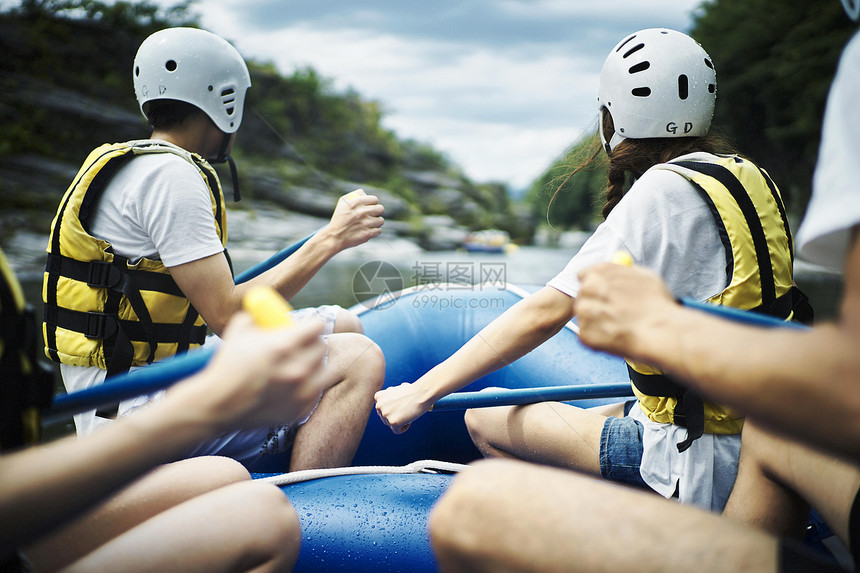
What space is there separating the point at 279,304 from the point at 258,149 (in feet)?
3.71

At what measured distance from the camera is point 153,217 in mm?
1382

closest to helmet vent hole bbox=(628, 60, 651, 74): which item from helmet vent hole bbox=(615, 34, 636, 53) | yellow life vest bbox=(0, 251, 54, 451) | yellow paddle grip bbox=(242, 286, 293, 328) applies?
helmet vent hole bbox=(615, 34, 636, 53)

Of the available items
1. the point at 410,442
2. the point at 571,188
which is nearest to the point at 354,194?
the point at 571,188

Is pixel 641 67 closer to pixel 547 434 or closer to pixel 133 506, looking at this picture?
pixel 547 434

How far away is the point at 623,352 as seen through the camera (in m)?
0.70

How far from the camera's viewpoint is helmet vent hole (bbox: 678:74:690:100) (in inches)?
56.5

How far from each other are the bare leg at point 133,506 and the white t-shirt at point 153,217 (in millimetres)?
378

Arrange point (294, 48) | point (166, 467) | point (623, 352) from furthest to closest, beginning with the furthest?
1. point (294, 48)
2. point (166, 467)
3. point (623, 352)

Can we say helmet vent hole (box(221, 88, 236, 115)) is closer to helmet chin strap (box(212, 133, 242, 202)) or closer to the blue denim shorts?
helmet chin strap (box(212, 133, 242, 202))

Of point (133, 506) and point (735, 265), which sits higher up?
point (735, 265)

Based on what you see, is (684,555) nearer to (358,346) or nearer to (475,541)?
(475,541)

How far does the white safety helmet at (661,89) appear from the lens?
1.43 meters

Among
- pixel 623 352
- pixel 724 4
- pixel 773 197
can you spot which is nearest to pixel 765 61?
pixel 724 4

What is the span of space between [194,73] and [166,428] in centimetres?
133
